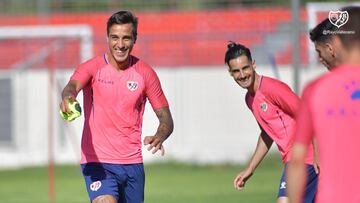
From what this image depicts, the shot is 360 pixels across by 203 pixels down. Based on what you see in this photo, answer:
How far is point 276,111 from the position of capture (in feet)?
29.5

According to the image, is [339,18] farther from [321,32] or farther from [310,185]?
[310,185]

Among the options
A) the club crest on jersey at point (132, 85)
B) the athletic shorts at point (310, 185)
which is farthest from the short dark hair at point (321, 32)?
the club crest on jersey at point (132, 85)

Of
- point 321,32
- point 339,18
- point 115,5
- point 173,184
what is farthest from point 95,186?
point 115,5

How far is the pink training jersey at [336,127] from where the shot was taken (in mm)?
5262

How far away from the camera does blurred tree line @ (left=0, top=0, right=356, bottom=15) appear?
91.4ft

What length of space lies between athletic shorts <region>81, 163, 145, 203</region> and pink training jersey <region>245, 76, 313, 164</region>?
115 centimetres

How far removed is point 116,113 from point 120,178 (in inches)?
21.5

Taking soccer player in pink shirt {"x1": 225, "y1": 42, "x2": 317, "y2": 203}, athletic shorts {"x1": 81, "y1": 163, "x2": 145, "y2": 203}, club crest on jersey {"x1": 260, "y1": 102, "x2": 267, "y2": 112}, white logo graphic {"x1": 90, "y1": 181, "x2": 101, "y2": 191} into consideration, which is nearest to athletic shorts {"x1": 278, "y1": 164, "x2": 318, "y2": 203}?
soccer player in pink shirt {"x1": 225, "y1": 42, "x2": 317, "y2": 203}

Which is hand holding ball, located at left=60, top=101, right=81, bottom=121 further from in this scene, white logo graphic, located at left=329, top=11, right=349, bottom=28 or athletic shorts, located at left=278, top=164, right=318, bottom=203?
A: athletic shorts, located at left=278, top=164, right=318, bottom=203

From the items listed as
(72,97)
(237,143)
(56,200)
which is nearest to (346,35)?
(72,97)

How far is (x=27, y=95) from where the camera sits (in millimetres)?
25172

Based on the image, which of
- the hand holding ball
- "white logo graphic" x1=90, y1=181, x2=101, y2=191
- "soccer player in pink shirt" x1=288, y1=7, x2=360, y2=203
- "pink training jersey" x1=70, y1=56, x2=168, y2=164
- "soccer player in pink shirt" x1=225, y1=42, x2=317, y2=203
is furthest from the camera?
"soccer player in pink shirt" x1=225, y1=42, x2=317, y2=203

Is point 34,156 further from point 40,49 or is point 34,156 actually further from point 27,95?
point 40,49

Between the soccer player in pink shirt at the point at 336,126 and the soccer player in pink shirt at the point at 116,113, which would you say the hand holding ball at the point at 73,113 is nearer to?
the soccer player in pink shirt at the point at 116,113
